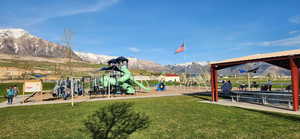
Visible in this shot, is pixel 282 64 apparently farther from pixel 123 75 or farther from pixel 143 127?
pixel 123 75

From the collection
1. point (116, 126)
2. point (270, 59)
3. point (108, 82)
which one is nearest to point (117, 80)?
point (108, 82)

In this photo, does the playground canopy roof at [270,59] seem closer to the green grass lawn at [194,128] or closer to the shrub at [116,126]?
the green grass lawn at [194,128]

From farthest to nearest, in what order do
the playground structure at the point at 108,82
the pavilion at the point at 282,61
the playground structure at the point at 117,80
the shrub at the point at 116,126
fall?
the playground structure at the point at 117,80 < the playground structure at the point at 108,82 < the pavilion at the point at 282,61 < the shrub at the point at 116,126

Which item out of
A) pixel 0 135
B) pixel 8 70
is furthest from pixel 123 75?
pixel 8 70

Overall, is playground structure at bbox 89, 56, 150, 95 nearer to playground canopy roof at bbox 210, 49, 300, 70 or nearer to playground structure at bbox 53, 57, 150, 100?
playground structure at bbox 53, 57, 150, 100

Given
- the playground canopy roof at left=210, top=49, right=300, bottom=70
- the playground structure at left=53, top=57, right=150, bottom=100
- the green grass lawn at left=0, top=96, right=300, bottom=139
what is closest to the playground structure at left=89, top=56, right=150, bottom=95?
the playground structure at left=53, top=57, right=150, bottom=100

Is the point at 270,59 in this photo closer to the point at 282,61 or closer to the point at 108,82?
the point at 282,61

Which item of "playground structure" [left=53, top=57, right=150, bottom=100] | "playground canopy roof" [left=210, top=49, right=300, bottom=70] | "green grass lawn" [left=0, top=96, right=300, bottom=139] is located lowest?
"green grass lawn" [left=0, top=96, right=300, bottom=139]

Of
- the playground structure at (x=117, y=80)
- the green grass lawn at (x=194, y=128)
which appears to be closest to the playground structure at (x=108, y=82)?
the playground structure at (x=117, y=80)

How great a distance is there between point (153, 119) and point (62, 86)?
14.8 meters

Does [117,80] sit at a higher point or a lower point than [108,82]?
higher

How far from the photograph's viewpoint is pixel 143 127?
6.88 metres

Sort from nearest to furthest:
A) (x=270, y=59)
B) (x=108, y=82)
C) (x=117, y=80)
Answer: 1. (x=270, y=59)
2. (x=108, y=82)
3. (x=117, y=80)

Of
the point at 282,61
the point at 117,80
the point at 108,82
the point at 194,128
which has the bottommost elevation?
the point at 194,128
